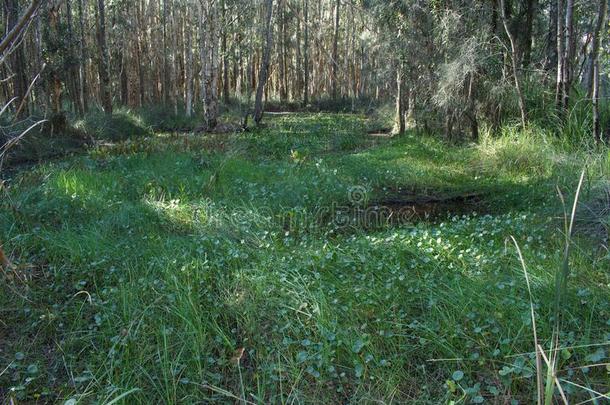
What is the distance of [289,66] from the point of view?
30.8 meters

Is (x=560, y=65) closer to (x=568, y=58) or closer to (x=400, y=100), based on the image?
(x=568, y=58)

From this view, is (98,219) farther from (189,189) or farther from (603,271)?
(603,271)

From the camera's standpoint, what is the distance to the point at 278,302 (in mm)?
3832

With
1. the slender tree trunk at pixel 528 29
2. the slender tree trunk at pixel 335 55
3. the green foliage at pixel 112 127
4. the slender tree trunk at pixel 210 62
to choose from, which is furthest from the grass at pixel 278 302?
the slender tree trunk at pixel 335 55

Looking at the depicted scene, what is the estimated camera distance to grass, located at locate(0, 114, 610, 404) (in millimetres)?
3133

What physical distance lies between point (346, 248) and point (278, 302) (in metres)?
1.16

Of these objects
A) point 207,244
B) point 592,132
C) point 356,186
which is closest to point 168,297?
point 207,244

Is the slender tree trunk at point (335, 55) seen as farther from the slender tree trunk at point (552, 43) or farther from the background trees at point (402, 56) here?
the slender tree trunk at point (552, 43)

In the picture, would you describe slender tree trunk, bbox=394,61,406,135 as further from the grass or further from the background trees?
the grass

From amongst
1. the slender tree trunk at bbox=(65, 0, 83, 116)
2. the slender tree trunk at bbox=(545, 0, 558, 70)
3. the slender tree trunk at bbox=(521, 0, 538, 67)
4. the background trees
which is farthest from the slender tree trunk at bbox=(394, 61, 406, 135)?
the slender tree trunk at bbox=(65, 0, 83, 116)

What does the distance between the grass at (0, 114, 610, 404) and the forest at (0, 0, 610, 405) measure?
2 centimetres

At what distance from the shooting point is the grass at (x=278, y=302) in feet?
10.3

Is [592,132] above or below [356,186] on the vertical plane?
above

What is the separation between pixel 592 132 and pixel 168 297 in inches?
269
